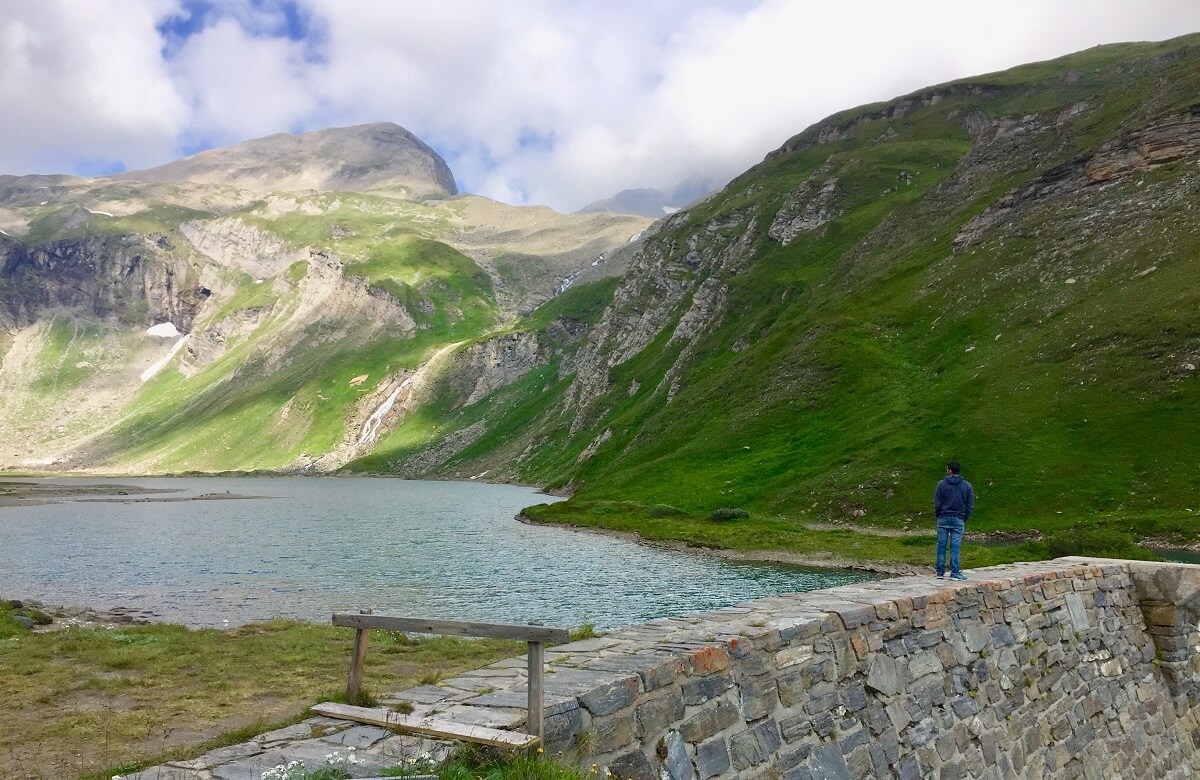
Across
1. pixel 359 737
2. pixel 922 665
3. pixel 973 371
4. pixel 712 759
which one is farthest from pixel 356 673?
pixel 973 371

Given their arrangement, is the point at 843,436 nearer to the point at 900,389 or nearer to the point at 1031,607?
the point at 900,389

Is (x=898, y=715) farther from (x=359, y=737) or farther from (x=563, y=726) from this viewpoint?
(x=359, y=737)

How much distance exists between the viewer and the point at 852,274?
134 metres

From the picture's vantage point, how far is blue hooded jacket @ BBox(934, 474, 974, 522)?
74.4 feet

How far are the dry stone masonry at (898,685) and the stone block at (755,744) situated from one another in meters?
0.03

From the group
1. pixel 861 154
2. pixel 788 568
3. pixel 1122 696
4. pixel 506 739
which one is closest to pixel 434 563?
pixel 788 568

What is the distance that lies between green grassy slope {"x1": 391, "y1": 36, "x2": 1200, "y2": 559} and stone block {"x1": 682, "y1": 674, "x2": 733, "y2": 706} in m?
38.2

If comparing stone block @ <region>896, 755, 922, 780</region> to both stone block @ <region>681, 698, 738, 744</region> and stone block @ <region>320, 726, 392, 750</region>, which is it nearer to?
stone block @ <region>681, 698, 738, 744</region>

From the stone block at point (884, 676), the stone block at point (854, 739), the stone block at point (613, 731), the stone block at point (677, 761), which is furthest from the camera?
the stone block at point (884, 676)

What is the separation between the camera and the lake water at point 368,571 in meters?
41.5

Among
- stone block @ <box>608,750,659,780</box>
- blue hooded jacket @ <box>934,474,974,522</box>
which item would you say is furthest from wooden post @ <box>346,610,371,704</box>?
blue hooded jacket @ <box>934,474,974,522</box>

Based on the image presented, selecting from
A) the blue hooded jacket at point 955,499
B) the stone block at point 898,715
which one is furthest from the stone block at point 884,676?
the blue hooded jacket at point 955,499

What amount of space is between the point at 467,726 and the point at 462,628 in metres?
1.40

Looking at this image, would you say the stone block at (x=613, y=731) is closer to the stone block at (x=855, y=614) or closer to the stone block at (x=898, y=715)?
the stone block at (x=855, y=614)
